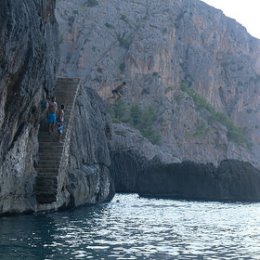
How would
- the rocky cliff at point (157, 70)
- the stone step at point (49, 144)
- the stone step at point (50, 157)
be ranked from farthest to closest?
1. the rocky cliff at point (157, 70)
2. the stone step at point (49, 144)
3. the stone step at point (50, 157)

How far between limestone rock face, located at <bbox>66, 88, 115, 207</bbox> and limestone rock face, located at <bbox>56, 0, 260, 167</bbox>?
61679 mm

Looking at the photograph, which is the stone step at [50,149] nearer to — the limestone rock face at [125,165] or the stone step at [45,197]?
the stone step at [45,197]

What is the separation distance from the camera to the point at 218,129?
127250 millimetres

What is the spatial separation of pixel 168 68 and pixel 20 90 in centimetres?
10263

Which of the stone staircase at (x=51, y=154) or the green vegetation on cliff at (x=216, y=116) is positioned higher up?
the green vegetation on cliff at (x=216, y=116)

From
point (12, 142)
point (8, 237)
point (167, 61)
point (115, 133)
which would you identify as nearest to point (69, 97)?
point (12, 142)

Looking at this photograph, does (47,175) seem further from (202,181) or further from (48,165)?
(202,181)

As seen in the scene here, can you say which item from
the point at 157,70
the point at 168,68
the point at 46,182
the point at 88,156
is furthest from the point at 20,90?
the point at 168,68

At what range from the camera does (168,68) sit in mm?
124938

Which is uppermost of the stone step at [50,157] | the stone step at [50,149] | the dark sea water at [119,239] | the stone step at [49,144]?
the stone step at [49,144]

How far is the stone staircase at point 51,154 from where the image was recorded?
29.3 metres

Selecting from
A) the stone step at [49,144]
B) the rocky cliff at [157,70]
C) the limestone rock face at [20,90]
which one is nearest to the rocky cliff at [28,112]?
the limestone rock face at [20,90]

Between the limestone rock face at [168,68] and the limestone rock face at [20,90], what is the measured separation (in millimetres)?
81377

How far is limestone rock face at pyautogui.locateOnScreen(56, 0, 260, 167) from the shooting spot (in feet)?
380
